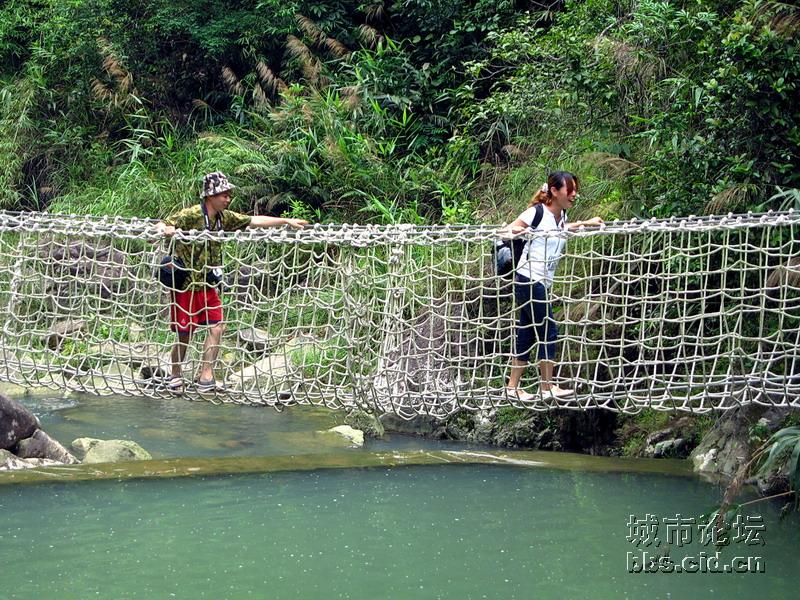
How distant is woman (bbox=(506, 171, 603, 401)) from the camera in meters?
4.32

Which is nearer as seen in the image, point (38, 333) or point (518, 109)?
point (38, 333)

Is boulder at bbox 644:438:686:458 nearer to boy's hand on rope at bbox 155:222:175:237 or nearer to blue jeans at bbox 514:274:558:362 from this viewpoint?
blue jeans at bbox 514:274:558:362

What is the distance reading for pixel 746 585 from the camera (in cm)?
405

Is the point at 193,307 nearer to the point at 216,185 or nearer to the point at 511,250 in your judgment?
the point at 216,185

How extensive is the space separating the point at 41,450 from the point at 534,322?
2.46 metres

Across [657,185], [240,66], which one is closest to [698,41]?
[657,185]

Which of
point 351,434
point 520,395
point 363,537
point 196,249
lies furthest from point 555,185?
point 351,434

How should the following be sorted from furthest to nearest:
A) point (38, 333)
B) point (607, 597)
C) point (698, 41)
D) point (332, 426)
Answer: point (332, 426) → point (698, 41) → point (38, 333) → point (607, 597)

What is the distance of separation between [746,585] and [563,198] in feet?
5.17

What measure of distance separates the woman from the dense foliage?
108cm

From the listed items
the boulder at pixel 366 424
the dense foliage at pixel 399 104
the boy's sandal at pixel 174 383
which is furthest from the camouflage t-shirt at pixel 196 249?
the dense foliage at pixel 399 104

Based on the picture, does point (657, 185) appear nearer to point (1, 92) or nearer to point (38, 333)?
point (38, 333)

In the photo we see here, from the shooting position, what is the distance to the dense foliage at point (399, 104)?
528 centimetres

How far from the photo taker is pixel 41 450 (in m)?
5.32
